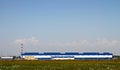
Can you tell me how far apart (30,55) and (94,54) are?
1346 inches

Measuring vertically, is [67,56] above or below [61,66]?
above

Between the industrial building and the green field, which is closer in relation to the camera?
the green field

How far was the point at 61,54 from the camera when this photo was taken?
148500mm

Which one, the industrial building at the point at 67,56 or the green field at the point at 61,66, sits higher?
the industrial building at the point at 67,56

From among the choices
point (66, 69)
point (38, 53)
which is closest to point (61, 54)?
point (38, 53)

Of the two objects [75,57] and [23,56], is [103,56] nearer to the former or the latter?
[75,57]

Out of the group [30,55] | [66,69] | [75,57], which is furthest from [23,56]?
[66,69]

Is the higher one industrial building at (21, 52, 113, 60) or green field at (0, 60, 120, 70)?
industrial building at (21, 52, 113, 60)

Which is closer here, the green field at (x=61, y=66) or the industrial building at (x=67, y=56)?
the green field at (x=61, y=66)

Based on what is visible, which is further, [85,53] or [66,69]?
[85,53]

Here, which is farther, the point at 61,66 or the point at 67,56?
the point at 67,56

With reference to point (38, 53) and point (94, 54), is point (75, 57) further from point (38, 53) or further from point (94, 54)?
point (38, 53)

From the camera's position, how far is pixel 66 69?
46312mm

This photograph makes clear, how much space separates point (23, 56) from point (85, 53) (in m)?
33.4
